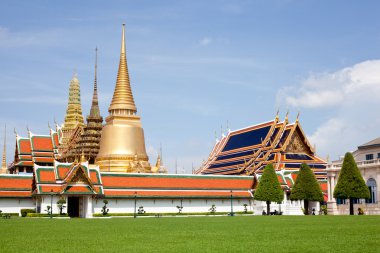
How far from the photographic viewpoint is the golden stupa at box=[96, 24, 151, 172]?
75875 millimetres

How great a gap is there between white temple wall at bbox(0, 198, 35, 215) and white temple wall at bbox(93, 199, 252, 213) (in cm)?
718

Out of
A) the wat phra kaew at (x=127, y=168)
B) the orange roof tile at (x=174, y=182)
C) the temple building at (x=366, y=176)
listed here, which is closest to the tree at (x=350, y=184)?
the temple building at (x=366, y=176)

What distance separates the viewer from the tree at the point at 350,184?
51.1 metres

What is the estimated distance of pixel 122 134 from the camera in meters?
77.4

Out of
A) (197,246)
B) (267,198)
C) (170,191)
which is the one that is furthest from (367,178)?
(197,246)

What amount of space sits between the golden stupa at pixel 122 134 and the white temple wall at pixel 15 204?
17.2 metres

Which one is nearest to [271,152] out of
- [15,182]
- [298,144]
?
[298,144]

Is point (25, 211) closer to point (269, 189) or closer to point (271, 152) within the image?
point (269, 189)

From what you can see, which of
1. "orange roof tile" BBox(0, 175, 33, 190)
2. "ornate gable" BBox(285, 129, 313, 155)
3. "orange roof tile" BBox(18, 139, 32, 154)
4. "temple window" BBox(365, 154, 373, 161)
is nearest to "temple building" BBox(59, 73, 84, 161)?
"orange roof tile" BBox(18, 139, 32, 154)

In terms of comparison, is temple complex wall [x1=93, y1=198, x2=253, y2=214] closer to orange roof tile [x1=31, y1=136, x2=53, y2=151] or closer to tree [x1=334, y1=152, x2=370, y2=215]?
tree [x1=334, y1=152, x2=370, y2=215]

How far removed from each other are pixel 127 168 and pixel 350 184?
106ft

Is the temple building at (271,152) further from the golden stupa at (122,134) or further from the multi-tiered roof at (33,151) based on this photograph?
the multi-tiered roof at (33,151)

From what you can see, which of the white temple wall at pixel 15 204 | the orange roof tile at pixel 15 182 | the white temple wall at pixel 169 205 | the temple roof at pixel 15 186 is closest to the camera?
the white temple wall at pixel 15 204

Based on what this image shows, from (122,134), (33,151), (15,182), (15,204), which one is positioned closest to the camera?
(15,204)
